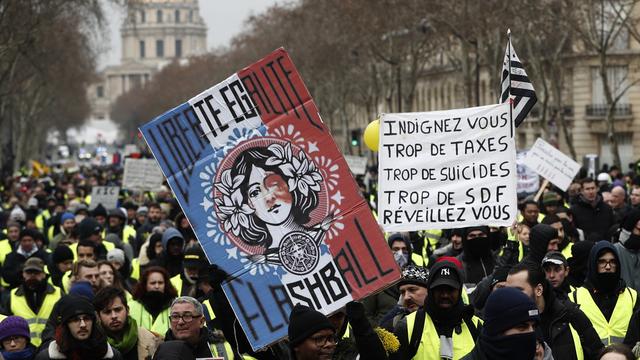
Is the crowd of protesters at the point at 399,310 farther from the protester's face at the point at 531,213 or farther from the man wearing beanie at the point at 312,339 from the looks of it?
the protester's face at the point at 531,213

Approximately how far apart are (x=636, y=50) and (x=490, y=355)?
1968 inches

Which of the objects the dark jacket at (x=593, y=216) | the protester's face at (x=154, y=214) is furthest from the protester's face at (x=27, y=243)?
the dark jacket at (x=593, y=216)

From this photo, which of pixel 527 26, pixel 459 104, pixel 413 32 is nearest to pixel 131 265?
pixel 527 26

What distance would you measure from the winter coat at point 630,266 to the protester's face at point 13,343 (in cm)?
451

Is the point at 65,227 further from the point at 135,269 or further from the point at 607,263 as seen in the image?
the point at 607,263

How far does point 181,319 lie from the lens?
7594 mm

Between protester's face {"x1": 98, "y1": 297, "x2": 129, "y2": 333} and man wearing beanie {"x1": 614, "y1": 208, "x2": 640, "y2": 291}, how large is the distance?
390 centimetres

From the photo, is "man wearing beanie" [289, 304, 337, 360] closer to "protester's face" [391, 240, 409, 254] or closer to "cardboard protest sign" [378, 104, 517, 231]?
"cardboard protest sign" [378, 104, 517, 231]

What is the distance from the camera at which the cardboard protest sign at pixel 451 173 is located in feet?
28.0

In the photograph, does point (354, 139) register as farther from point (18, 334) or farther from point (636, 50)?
point (18, 334)

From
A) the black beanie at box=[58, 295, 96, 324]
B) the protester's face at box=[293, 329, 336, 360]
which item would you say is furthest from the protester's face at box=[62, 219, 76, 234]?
the protester's face at box=[293, 329, 336, 360]

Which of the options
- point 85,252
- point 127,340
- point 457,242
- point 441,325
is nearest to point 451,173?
point 441,325

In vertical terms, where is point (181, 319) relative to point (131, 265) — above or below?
above

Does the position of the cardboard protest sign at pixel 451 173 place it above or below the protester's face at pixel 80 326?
below
